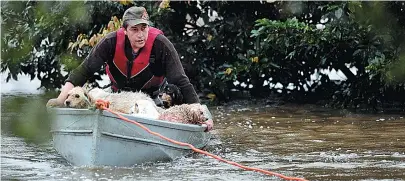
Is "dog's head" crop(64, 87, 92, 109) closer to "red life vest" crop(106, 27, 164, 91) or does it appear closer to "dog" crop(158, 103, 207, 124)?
"dog" crop(158, 103, 207, 124)

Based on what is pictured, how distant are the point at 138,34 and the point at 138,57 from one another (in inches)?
12.7

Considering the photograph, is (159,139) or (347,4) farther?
(347,4)

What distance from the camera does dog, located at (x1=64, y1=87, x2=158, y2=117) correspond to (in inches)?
281

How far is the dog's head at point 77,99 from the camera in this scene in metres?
7.12

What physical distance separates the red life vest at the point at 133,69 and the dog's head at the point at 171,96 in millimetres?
187

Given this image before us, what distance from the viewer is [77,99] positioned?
7148mm

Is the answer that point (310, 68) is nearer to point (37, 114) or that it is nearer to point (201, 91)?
point (201, 91)

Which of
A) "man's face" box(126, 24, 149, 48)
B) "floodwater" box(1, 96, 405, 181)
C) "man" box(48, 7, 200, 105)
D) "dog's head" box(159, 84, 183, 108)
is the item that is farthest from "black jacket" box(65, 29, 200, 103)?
"floodwater" box(1, 96, 405, 181)

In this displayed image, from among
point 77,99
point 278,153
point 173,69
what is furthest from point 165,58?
point 278,153

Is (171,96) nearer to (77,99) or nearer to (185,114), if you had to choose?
(185,114)

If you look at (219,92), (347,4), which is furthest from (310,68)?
(347,4)

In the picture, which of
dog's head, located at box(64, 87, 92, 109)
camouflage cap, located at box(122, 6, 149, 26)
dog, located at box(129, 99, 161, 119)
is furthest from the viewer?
camouflage cap, located at box(122, 6, 149, 26)

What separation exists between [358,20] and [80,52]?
4833mm

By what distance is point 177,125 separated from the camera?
7.33 m
